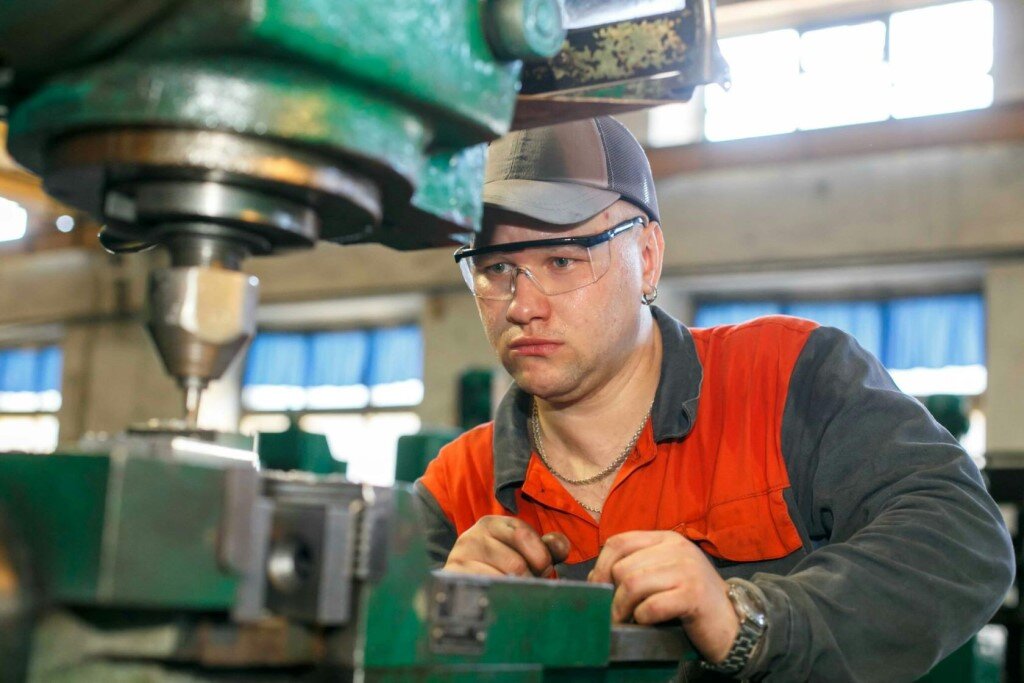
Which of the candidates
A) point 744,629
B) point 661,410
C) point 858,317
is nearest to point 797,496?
point 661,410

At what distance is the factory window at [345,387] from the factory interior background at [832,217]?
2 centimetres

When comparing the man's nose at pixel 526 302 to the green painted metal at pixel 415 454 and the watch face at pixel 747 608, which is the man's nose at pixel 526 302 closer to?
the watch face at pixel 747 608

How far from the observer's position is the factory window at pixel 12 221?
8.47m

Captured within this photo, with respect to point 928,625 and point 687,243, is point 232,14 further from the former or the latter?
point 687,243

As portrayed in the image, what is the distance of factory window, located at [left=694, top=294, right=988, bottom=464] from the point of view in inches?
241

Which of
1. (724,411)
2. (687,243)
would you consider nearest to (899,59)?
(687,243)

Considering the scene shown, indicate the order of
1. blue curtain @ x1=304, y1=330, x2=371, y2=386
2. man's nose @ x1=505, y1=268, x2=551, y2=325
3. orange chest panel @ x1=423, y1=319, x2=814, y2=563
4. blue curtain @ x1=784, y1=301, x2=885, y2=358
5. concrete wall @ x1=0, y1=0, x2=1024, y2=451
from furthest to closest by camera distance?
blue curtain @ x1=304, y1=330, x2=371, y2=386 < blue curtain @ x1=784, y1=301, x2=885, y2=358 < concrete wall @ x1=0, y1=0, x2=1024, y2=451 < man's nose @ x1=505, y1=268, x2=551, y2=325 < orange chest panel @ x1=423, y1=319, x2=814, y2=563

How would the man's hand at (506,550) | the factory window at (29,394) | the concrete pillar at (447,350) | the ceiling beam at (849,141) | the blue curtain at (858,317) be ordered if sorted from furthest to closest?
the factory window at (29,394)
the concrete pillar at (447,350)
the blue curtain at (858,317)
the ceiling beam at (849,141)
the man's hand at (506,550)

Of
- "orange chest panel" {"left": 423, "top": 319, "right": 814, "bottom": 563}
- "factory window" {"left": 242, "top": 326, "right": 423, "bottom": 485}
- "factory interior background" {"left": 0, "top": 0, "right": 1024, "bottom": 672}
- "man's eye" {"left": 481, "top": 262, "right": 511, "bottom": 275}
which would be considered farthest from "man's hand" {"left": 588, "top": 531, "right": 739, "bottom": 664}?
"factory window" {"left": 242, "top": 326, "right": 423, "bottom": 485}

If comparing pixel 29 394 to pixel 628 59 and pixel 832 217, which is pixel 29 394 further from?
pixel 628 59

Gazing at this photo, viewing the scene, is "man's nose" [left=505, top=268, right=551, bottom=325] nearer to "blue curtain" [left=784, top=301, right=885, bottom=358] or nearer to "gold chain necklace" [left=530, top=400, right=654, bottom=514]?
"gold chain necklace" [left=530, top=400, right=654, bottom=514]

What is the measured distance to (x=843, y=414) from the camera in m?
1.35

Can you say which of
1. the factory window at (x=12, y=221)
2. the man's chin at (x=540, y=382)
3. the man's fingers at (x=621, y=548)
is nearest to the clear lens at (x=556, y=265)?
the man's chin at (x=540, y=382)

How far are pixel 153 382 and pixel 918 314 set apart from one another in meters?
5.73
